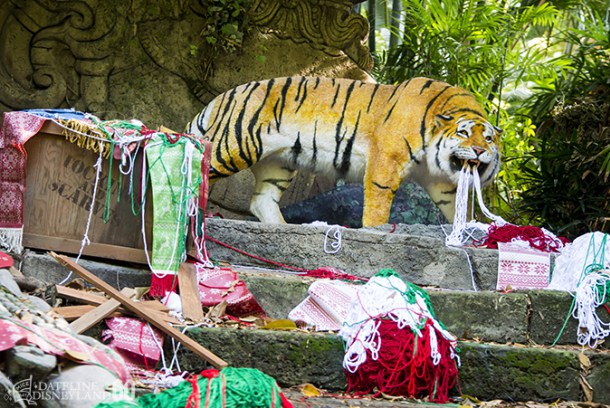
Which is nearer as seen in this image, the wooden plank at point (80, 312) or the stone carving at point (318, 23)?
the wooden plank at point (80, 312)

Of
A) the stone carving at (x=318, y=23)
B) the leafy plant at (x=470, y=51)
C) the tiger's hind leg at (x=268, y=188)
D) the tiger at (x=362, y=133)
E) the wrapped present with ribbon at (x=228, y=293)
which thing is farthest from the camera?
the leafy plant at (x=470, y=51)

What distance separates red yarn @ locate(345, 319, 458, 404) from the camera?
16.8ft

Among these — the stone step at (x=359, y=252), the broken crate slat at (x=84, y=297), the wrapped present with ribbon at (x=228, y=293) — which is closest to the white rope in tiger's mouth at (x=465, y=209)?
the stone step at (x=359, y=252)

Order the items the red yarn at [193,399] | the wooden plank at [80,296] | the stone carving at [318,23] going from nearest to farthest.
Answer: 1. the red yarn at [193,399]
2. the wooden plank at [80,296]
3. the stone carving at [318,23]

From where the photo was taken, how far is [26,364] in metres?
3.82

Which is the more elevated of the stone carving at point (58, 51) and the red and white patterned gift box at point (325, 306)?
the stone carving at point (58, 51)

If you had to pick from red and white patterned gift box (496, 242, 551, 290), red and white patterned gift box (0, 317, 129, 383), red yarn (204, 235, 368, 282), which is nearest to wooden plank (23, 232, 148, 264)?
red yarn (204, 235, 368, 282)

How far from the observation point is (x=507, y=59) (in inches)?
483

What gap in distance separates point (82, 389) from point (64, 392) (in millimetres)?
68

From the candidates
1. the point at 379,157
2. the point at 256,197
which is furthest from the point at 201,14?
the point at 379,157

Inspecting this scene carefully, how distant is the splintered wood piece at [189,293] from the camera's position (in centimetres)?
563

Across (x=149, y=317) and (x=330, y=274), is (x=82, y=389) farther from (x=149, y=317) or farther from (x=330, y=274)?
(x=330, y=274)

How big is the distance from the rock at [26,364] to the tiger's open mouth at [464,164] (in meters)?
4.81

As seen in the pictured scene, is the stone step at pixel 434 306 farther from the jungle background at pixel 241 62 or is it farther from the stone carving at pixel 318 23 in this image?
the stone carving at pixel 318 23
